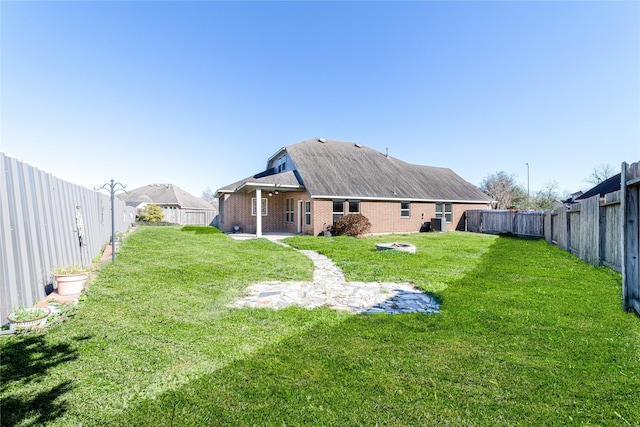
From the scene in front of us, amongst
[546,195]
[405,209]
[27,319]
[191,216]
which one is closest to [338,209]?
[405,209]

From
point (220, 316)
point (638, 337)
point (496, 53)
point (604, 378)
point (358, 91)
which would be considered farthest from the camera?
point (358, 91)

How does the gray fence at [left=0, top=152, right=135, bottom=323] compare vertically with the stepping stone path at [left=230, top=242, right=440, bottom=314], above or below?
above

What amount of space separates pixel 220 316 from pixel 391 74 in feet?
57.9

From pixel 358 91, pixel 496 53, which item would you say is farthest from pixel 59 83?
pixel 496 53

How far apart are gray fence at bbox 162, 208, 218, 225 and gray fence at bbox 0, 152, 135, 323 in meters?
25.9

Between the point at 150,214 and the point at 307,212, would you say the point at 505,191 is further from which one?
the point at 150,214

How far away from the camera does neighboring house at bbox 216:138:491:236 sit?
673 inches

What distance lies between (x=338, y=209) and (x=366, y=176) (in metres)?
4.41

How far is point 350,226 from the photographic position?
54.2ft

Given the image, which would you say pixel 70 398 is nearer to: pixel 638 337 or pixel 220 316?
pixel 220 316

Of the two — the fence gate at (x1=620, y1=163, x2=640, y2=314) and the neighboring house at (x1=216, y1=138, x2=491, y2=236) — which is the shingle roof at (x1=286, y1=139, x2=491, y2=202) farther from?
the fence gate at (x1=620, y1=163, x2=640, y2=314)

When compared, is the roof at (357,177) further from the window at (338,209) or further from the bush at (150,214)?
the bush at (150,214)

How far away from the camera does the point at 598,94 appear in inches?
560

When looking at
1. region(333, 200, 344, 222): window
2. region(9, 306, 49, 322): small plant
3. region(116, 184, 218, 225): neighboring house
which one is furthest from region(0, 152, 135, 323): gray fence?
region(116, 184, 218, 225): neighboring house
